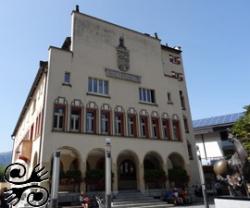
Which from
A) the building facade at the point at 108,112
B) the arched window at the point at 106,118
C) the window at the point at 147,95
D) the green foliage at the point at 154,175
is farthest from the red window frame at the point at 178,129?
the arched window at the point at 106,118

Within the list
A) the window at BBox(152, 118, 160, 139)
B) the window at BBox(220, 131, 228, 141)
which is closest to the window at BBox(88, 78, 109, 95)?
the window at BBox(152, 118, 160, 139)

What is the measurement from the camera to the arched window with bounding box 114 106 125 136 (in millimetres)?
23062

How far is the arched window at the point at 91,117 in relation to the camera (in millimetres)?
Result: 21656

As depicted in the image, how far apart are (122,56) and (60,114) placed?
971 centimetres

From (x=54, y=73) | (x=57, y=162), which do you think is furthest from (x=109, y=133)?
(x=57, y=162)

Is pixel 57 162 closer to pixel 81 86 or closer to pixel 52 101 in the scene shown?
pixel 52 101

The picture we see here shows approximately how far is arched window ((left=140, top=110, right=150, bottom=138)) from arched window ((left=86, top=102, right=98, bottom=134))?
509cm

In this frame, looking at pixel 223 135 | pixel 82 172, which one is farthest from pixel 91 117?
pixel 223 135

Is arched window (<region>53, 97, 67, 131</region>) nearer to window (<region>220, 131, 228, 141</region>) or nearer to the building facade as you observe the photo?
the building facade

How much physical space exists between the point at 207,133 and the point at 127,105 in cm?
1753

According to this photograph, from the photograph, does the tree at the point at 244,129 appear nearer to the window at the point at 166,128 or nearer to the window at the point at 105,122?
the window at the point at 166,128

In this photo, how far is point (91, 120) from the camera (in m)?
22.1

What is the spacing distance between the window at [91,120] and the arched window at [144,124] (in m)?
5.18

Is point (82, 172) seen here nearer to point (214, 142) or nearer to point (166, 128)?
point (166, 128)
